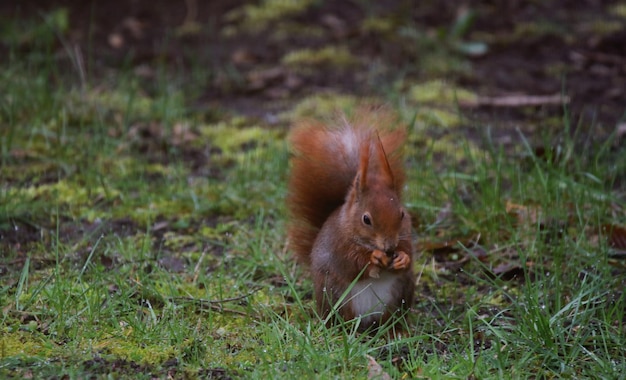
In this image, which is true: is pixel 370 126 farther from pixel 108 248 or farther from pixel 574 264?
pixel 108 248

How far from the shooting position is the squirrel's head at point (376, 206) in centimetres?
260

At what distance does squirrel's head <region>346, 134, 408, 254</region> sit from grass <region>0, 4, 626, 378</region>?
29 cm

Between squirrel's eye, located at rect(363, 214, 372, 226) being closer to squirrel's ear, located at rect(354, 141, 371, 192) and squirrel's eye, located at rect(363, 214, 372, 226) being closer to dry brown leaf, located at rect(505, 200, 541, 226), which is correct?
squirrel's ear, located at rect(354, 141, 371, 192)

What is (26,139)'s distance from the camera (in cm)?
427

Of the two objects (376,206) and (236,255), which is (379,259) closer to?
(376,206)

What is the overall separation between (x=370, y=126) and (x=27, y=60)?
9.69 ft

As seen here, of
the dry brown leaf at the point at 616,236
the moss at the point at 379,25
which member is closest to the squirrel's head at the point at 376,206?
the dry brown leaf at the point at 616,236

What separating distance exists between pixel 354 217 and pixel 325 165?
32 cm

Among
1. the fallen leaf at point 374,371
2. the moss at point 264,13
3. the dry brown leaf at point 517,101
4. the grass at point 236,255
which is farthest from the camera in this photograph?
the moss at point 264,13

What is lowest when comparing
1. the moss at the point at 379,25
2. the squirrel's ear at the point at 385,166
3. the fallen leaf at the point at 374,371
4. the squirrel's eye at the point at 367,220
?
the fallen leaf at the point at 374,371

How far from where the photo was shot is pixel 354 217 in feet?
8.75

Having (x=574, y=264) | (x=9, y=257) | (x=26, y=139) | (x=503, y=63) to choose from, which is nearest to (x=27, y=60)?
(x=26, y=139)

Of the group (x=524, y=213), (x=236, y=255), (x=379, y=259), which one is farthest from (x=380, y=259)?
(x=524, y=213)

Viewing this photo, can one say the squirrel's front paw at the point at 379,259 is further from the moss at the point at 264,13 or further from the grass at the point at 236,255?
the moss at the point at 264,13
